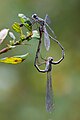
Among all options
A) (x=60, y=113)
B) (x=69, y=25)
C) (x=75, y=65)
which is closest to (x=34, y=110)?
(x=60, y=113)

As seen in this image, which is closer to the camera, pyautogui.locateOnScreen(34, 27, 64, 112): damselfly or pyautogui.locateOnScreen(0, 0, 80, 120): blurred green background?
pyautogui.locateOnScreen(34, 27, 64, 112): damselfly

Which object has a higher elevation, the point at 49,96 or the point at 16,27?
the point at 16,27

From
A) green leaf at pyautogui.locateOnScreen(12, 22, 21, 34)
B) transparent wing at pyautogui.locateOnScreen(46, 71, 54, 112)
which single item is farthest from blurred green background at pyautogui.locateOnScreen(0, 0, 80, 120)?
green leaf at pyautogui.locateOnScreen(12, 22, 21, 34)

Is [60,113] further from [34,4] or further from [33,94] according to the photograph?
[34,4]

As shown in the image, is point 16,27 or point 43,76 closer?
point 16,27

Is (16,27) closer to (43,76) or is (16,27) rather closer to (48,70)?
(48,70)

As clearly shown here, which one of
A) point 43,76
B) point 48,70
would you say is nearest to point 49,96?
point 48,70

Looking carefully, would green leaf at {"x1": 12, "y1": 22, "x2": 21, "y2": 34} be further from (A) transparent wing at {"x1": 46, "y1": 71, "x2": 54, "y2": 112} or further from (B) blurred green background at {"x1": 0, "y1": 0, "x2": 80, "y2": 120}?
(B) blurred green background at {"x1": 0, "y1": 0, "x2": 80, "y2": 120}

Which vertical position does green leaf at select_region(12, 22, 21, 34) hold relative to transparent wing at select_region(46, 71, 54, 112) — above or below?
above
